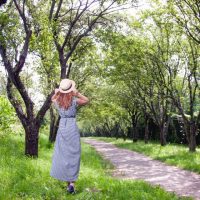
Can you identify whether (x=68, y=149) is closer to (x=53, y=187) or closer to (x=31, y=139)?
(x=53, y=187)

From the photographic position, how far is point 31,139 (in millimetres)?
14492

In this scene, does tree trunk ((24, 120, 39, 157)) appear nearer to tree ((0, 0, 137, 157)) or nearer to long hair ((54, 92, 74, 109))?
tree ((0, 0, 137, 157))

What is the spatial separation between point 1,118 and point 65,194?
293 centimetres

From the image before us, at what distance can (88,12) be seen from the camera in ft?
56.3

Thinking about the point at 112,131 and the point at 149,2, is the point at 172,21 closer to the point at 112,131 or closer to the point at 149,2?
the point at 149,2

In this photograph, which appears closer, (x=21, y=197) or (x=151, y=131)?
(x=21, y=197)

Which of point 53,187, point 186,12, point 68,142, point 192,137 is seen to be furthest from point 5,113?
point 192,137

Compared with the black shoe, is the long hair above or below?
above

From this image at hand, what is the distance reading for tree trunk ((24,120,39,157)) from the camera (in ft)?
47.3

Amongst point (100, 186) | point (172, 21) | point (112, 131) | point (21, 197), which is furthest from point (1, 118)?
point (112, 131)

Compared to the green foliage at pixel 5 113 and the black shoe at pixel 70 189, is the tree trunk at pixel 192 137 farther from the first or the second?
the black shoe at pixel 70 189

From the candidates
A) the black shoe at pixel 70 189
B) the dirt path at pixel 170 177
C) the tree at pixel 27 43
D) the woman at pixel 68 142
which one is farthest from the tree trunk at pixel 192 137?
the woman at pixel 68 142

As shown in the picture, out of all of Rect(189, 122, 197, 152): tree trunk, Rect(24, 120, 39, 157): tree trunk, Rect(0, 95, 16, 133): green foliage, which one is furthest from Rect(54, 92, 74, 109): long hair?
Rect(189, 122, 197, 152): tree trunk

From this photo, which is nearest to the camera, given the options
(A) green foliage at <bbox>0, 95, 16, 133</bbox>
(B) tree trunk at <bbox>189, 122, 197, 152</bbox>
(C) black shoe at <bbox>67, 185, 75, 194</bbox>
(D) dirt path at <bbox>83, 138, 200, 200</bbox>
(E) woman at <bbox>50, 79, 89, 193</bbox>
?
(E) woman at <bbox>50, 79, 89, 193</bbox>
